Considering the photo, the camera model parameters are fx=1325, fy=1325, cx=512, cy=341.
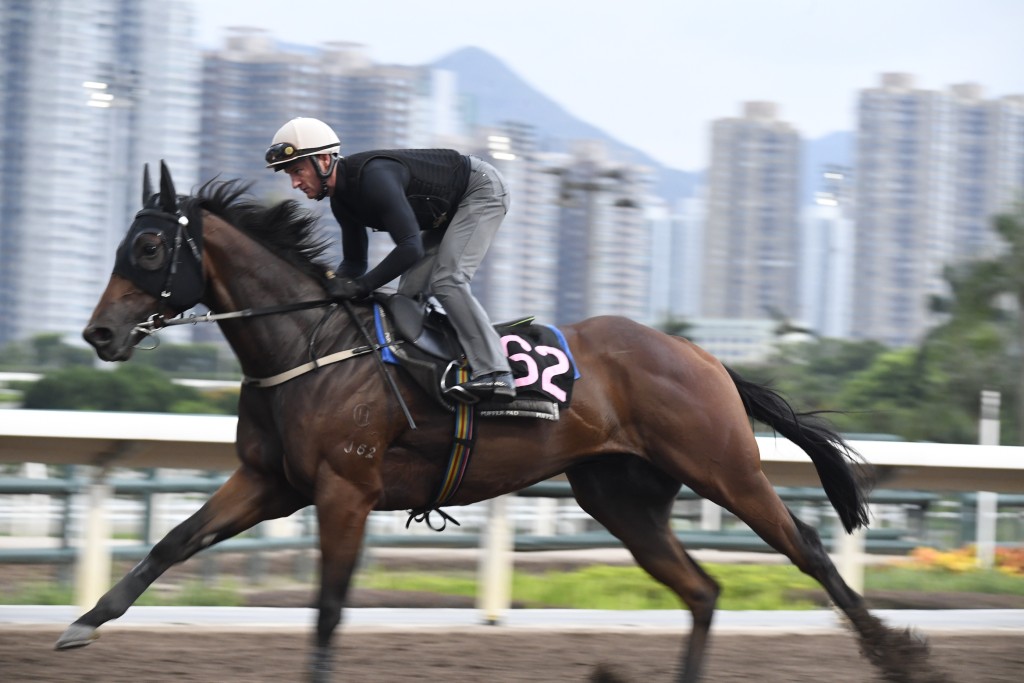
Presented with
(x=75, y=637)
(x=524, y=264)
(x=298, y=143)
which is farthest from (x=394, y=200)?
(x=524, y=264)

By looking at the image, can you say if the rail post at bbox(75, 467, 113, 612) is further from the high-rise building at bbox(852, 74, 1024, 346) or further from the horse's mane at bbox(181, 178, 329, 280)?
the high-rise building at bbox(852, 74, 1024, 346)

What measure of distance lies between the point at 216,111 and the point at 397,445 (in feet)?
174

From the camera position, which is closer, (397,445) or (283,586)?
(397,445)

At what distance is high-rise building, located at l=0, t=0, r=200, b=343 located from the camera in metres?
48.8

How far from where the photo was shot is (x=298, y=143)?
4426mm

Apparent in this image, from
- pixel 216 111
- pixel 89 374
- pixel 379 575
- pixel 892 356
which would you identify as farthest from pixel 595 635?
pixel 216 111

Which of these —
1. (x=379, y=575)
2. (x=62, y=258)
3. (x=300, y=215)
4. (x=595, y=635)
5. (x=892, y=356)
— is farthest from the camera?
(x=62, y=258)

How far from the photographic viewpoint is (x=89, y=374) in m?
20.2

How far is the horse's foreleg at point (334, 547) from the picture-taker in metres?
4.29

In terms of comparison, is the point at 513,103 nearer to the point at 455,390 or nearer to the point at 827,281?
the point at 827,281

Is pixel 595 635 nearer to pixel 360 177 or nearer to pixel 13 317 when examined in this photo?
pixel 360 177

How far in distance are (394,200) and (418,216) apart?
A: 330mm

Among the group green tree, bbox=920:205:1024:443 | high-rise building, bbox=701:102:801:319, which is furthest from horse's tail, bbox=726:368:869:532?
high-rise building, bbox=701:102:801:319

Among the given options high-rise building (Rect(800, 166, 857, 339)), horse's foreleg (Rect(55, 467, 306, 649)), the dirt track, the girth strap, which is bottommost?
high-rise building (Rect(800, 166, 857, 339))
